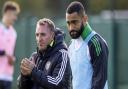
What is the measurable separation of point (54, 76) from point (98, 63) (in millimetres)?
686

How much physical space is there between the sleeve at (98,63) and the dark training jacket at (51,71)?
0.38 metres

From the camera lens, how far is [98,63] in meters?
9.91

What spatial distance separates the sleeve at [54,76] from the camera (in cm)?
941

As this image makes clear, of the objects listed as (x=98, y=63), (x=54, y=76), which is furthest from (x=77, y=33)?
(x=54, y=76)

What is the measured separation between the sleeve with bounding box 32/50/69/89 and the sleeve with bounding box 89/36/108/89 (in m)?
0.48

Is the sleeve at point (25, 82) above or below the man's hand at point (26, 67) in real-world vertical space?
below

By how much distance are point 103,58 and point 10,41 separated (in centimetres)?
481

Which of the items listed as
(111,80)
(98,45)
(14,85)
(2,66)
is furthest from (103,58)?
(14,85)

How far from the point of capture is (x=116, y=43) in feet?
59.2

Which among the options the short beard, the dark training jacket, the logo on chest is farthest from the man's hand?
the short beard

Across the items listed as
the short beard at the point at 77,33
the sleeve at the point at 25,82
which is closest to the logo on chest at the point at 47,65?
the sleeve at the point at 25,82

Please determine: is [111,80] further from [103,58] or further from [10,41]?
[103,58]

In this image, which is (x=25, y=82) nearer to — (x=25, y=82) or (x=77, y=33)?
(x=25, y=82)

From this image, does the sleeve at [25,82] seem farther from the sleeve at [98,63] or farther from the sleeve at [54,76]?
the sleeve at [98,63]
